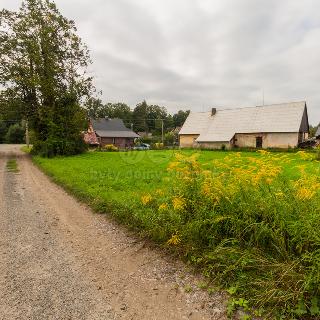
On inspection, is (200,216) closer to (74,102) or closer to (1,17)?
(74,102)

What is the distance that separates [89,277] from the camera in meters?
4.80

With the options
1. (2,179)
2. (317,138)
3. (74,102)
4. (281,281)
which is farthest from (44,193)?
(317,138)

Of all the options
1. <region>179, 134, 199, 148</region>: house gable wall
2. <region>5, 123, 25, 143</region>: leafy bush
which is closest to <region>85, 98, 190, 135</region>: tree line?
<region>5, 123, 25, 143</region>: leafy bush

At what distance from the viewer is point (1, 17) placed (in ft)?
95.9

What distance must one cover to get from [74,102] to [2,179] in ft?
53.3

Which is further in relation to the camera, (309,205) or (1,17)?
(1,17)

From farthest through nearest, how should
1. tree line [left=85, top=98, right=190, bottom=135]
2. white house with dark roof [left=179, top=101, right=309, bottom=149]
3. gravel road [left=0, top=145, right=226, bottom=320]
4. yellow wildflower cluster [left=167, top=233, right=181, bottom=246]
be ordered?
tree line [left=85, top=98, right=190, bottom=135], white house with dark roof [left=179, top=101, right=309, bottom=149], yellow wildflower cluster [left=167, top=233, right=181, bottom=246], gravel road [left=0, top=145, right=226, bottom=320]

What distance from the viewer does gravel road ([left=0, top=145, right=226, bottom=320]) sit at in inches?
155

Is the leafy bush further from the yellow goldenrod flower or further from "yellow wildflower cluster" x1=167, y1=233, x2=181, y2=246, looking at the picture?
the yellow goldenrod flower

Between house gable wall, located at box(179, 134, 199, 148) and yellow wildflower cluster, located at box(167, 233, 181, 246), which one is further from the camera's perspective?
house gable wall, located at box(179, 134, 199, 148)

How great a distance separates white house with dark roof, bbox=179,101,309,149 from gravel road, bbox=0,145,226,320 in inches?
1539

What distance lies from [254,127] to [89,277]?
43.2 m

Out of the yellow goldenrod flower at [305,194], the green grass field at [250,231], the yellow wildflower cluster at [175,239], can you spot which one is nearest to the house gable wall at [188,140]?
the green grass field at [250,231]

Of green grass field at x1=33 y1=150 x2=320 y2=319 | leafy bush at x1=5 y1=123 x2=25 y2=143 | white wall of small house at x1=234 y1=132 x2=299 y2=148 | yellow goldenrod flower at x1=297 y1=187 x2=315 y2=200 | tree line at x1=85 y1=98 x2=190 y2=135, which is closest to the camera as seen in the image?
green grass field at x1=33 y1=150 x2=320 y2=319
